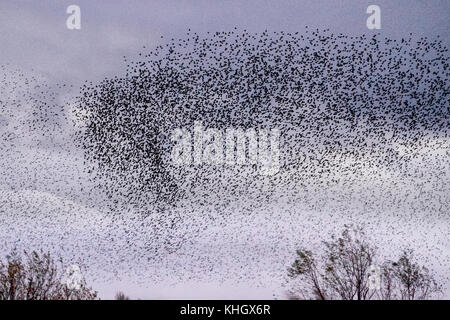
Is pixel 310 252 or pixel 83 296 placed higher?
pixel 310 252

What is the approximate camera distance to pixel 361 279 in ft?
108
